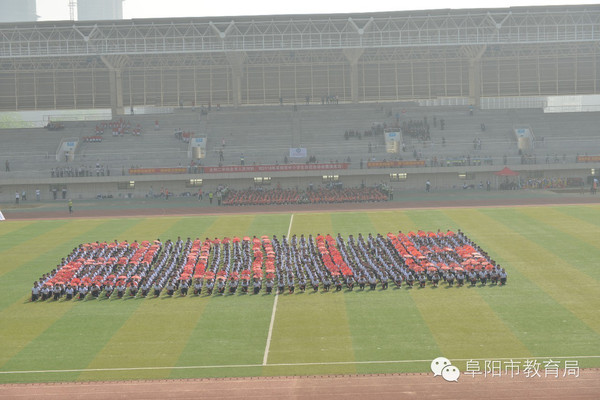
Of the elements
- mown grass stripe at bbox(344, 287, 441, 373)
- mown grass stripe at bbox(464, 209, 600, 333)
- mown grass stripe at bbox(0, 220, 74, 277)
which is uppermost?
mown grass stripe at bbox(0, 220, 74, 277)

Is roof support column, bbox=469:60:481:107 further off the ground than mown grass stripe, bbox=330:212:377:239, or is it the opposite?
roof support column, bbox=469:60:481:107

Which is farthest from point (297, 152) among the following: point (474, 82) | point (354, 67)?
point (474, 82)

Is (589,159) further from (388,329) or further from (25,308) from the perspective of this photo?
(25,308)

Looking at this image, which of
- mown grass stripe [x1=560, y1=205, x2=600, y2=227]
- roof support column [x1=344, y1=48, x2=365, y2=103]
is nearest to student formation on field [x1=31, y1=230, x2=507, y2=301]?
mown grass stripe [x1=560, y1=205, x2=600, y2=227]

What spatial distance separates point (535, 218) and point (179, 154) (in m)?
A: 37.2

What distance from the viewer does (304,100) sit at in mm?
81500

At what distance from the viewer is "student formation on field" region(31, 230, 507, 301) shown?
29766 millimetres

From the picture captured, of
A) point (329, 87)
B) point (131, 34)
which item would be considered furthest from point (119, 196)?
point (329, 87)

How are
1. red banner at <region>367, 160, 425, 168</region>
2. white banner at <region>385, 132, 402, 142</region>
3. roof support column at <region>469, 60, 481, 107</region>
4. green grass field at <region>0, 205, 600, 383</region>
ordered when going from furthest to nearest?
roof support column at <region>469, 60, 481, 107</region> < white banner at <region>385, 132, 402, 142</region> < red banner at <region>367, 160, 425, 168</region> < green grass field at <region>0, 205, 600, 383</region>

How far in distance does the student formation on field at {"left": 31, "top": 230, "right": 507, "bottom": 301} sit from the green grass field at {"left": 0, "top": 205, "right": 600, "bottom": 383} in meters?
0.87

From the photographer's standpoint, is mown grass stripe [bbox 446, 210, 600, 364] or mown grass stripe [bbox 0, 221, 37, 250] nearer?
mown grass stripe [bbox 446, 210, 600, 364]

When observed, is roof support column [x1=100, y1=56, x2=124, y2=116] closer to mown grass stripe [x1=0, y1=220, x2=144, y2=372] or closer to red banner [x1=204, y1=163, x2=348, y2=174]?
red banner [x1=204, y1=163, x2=348, y2=174]

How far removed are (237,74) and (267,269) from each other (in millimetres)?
51459

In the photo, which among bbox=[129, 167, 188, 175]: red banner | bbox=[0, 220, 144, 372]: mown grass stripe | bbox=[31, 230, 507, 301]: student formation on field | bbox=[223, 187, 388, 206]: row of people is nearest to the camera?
bbox=[0, 220, 144, 372]: mown grass stripe
